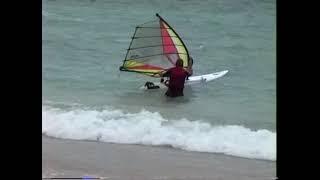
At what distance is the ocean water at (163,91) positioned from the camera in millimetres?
6391

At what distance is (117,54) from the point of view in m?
15.6

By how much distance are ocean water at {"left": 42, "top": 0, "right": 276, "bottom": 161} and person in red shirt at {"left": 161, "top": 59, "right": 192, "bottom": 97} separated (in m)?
0.17

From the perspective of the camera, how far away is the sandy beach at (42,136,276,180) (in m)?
4.47

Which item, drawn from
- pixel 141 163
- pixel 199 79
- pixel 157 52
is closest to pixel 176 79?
pixel 157 52

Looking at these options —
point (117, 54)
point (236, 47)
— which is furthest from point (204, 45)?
point (117, 54)

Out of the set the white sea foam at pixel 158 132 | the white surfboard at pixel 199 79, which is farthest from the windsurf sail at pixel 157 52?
the white sea foam at pixel 158 132

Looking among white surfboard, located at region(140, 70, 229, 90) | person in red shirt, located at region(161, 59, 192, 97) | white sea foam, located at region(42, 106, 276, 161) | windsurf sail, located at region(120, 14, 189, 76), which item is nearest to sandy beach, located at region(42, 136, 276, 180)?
white sea foam, located at region(42, 106, 276, 161)

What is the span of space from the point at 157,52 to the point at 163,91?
0.98 m

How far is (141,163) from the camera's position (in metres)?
4.92

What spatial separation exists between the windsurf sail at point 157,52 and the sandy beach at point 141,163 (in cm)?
474

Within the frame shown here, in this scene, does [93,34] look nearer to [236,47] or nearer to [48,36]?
[48,36]

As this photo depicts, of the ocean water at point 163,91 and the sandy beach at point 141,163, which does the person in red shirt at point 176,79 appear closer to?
the ocean water at point 163,91

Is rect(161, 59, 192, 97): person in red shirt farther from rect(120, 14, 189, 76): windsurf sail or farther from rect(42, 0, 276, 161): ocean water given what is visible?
rect(120, 14, 189, 76): windsurf sail
